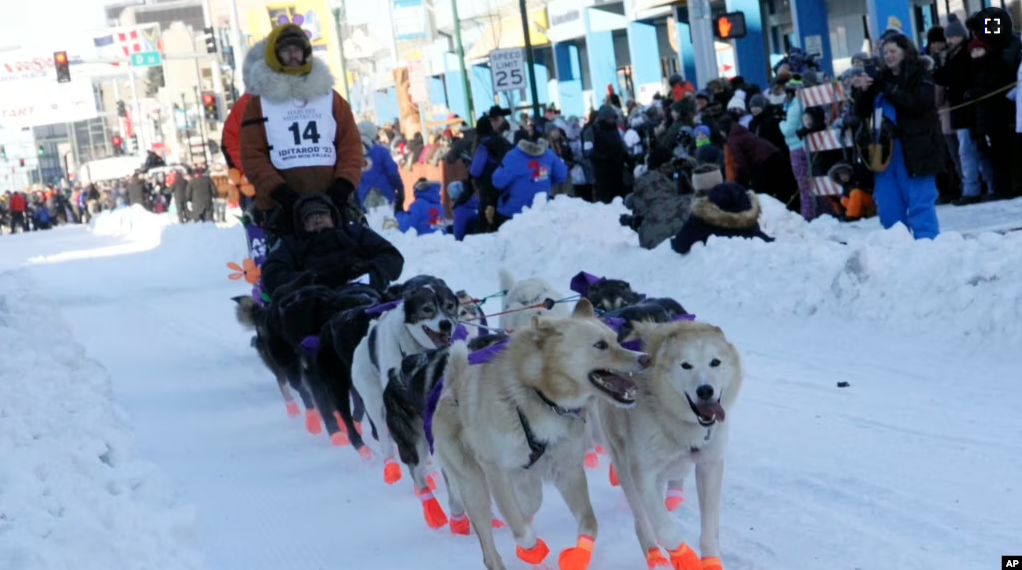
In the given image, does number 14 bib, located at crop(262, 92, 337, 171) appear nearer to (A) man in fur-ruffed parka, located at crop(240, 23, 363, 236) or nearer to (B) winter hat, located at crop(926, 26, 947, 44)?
(A) man in fur-ruffed parka, located at crop(240, 23, 363, 236)

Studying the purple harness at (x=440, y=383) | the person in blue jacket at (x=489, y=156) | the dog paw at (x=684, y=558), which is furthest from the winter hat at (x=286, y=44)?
the person in blue jacket at (x=489, y=156)

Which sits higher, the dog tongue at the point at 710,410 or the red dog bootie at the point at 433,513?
the dog tongue at the point at 710,410

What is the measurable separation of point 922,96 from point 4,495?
23.7 feet

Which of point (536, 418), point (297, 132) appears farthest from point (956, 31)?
point (536, 418)

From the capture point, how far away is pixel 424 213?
1741 cm

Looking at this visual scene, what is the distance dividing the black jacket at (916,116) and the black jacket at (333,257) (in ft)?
12.9

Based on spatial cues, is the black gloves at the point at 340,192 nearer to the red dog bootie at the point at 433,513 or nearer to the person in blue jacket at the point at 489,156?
the red dog bootie at the point at 433,513

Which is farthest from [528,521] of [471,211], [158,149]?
[158,149]

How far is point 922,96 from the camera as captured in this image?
9828 millimetres

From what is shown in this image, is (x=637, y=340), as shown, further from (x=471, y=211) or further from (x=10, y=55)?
(x=10, y=55)

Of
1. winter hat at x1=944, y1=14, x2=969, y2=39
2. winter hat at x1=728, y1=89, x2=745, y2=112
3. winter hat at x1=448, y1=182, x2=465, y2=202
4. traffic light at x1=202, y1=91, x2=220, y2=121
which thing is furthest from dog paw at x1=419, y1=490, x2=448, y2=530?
traffic light at x1=202, y1=91, x2=220, y2=121

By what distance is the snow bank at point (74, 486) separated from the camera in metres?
4.37

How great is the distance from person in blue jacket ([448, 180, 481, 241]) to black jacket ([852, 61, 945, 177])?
22.9ft

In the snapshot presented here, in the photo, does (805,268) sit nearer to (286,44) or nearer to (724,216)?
(724,216)
